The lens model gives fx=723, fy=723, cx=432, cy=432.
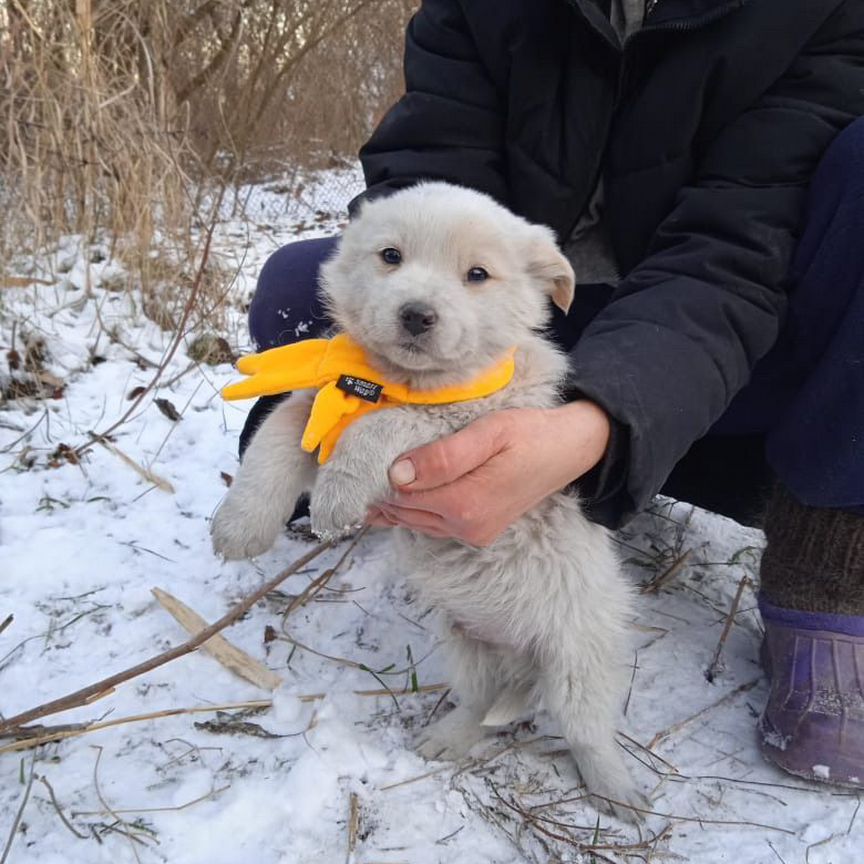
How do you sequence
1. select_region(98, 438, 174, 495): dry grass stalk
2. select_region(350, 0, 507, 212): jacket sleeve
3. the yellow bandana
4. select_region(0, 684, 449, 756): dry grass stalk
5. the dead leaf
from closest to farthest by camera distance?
the yellow bandana < select_region(0, 684, 449, 756): dry grass stalk < select_region(350, 0, 507, 212): jacket sleeve < select_region(98, 438, 174, 495): dry grass stalk < the dead leaf

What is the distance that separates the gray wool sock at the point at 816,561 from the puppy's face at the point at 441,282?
2.89ft

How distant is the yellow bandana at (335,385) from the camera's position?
1.51 meters

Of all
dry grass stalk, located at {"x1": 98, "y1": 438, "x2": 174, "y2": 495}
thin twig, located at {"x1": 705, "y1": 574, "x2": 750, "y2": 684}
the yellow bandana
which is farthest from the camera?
dry grass stalk, located at {"x1": 98, "y1": 438, "x2": 174, "y2": 495}

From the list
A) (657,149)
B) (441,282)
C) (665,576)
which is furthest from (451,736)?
(657,149)

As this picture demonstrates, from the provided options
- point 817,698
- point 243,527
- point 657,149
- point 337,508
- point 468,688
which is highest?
point 657,149

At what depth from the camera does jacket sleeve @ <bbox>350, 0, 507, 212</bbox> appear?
216cm

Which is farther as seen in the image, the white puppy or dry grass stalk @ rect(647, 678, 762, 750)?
dry grass stalk @ rect(647, 678, 762, 750)

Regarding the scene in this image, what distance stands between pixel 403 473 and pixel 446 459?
9cm

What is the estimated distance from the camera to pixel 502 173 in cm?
225

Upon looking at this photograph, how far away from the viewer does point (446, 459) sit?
4.77ft

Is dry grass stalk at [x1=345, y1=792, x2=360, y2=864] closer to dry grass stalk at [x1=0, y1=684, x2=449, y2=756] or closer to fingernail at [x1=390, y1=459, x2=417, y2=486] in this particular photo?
dry grass stalk at [x1=0, y1=684, x2=449, y2=756]

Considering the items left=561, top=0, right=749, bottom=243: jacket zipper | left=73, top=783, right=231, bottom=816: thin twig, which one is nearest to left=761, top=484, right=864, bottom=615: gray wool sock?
left=561, top=0, right=749, bottom=243: jacket zipper

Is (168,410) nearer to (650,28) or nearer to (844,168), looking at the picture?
(650,28)

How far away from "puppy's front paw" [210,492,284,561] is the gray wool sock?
1.33 metres
